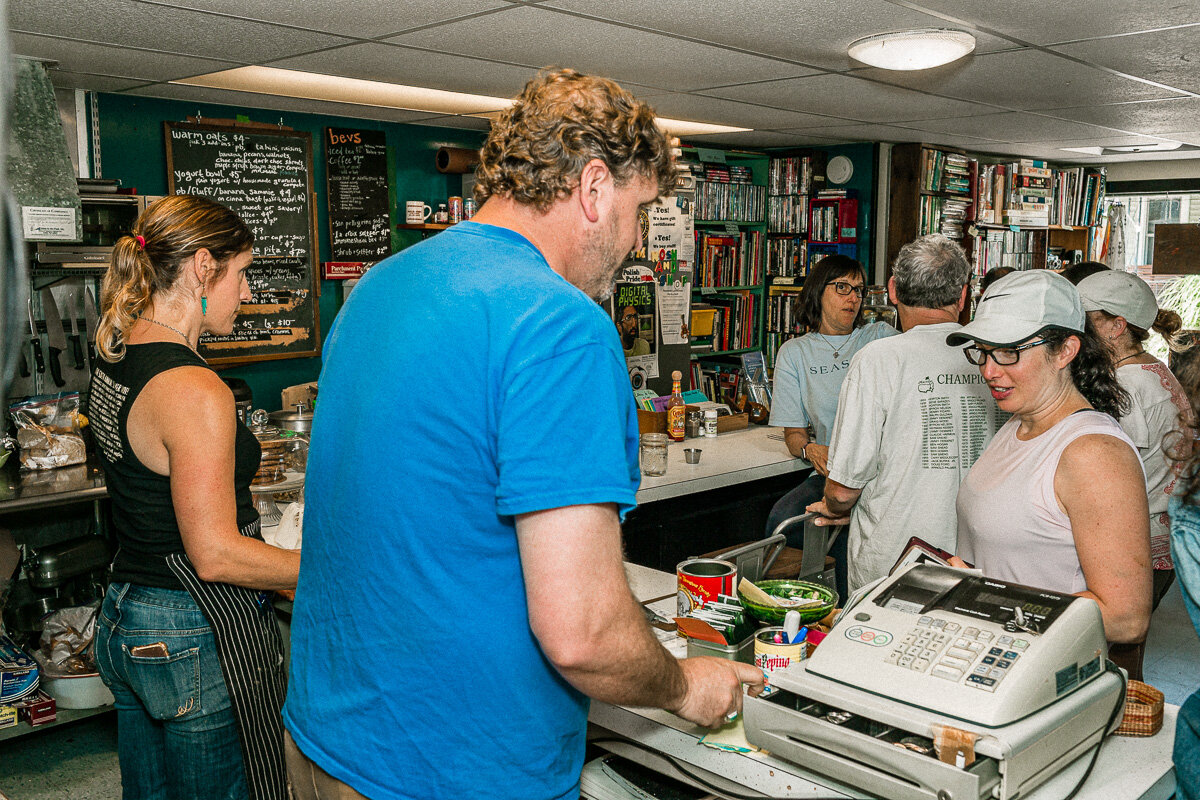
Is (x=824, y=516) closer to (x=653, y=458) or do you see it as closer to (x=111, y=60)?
(x=653, y=458)

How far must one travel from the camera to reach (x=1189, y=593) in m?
1.27

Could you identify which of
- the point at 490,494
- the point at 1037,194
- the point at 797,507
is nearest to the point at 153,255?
the point at 490,494

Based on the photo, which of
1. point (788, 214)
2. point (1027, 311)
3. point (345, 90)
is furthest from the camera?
point (788, 214)

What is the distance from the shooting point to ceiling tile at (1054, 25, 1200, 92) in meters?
3.15

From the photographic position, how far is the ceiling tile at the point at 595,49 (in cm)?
297

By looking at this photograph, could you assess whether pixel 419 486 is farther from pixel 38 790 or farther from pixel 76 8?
pixel 38 790

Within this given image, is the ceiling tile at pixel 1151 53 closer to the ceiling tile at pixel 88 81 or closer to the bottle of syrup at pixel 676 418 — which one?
the bottle of syrup at pixel 676 418

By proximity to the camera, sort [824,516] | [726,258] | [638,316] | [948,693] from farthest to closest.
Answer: [726,258] → [638,316] → [824,516] → [948,693]

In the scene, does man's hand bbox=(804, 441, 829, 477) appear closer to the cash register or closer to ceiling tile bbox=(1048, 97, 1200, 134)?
the cash register

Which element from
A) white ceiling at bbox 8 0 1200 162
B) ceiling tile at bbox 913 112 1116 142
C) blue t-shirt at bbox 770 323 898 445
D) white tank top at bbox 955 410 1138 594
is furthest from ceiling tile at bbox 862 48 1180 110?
white tank top at bbox 955 410 1138 594

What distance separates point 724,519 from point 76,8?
2.97 meters

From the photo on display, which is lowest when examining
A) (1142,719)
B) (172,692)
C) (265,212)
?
(172,692)

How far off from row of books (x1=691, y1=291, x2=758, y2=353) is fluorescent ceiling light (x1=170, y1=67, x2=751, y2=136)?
2.42 m

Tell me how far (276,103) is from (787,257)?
3938 mm
